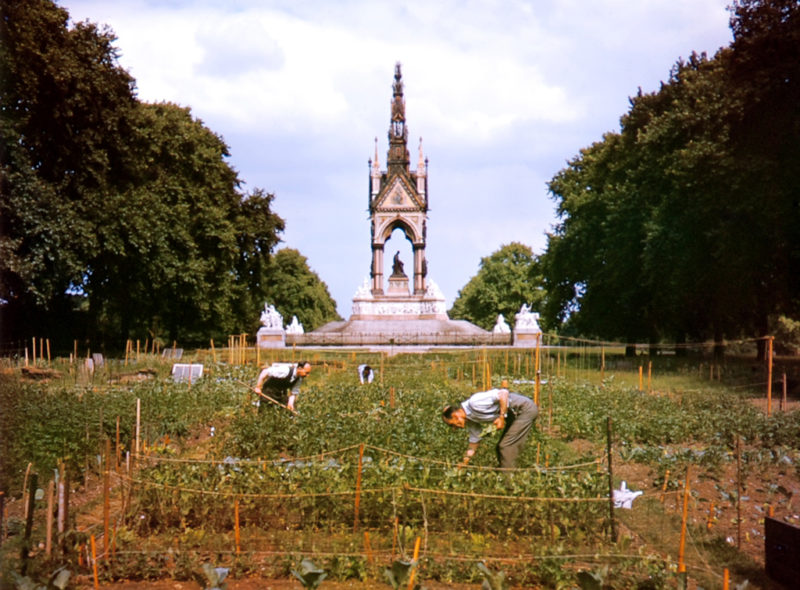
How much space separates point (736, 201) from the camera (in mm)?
21672

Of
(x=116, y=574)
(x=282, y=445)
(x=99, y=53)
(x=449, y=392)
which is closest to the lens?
(x=116, y=574)

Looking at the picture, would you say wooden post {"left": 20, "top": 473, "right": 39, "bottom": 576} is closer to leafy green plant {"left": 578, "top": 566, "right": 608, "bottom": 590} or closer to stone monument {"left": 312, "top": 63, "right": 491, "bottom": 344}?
leafy green plant {"left": 578, "top": 566, "right": 608, "bottom": 590}

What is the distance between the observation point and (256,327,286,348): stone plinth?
36.4m

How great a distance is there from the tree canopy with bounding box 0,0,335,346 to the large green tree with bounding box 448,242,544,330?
113ft

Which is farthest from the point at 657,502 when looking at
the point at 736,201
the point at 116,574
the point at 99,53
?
the point at 99,53

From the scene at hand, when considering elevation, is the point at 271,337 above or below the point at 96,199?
below

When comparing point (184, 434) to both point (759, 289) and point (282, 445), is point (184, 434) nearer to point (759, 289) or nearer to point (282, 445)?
point (282, 445)

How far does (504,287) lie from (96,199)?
4719 cm

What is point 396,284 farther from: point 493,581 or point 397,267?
point 493,581

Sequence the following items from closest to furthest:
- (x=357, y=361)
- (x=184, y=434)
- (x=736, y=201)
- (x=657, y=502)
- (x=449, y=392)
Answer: (x=657, y=502) < (x=184, y=434) < (x=449, y=392) < (x=736, y=201) < (x=357, y=361)

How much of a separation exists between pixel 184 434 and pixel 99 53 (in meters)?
16.1

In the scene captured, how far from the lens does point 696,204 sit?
24.6 m

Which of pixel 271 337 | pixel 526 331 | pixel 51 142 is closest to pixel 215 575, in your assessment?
pixel 51 142

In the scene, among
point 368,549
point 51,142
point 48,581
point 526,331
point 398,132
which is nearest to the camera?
point 48,581
